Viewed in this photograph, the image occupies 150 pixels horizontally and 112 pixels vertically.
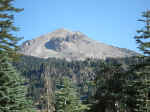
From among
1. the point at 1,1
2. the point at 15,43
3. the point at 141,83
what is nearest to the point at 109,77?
the point at 141,83

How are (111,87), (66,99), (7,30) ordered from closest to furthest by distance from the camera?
(7,30)
(111,87)
(66,99)

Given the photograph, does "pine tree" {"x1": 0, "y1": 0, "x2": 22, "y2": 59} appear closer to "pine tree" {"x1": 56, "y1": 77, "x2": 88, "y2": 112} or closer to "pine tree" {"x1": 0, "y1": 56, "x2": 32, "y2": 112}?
"pine tree" {"x1": 0, "y1": 56, "x2": 32, "y2": 112}

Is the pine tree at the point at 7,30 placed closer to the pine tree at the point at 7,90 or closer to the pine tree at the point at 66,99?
the pine tree at the point at 7,90

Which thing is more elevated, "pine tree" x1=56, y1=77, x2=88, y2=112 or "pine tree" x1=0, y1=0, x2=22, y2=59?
"pine tree" x1=0, y1=0, x2=22, y2=59

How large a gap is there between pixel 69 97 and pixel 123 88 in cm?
1313

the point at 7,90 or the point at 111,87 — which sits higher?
the point at 7,90

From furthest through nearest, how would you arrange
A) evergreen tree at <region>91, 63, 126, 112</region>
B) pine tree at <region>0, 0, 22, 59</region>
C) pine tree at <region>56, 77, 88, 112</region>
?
pine tree at <region>56, 77, 88, 112</region> → evergreen tree at <region>91, 63, 126, 112</region> → pine tree at <region>0, 0, 22, 59</region>

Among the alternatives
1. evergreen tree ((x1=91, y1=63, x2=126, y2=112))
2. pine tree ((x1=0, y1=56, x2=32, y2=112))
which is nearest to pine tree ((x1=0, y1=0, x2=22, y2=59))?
pine tree ((x1=0, y1=56, x2=32, y2=112))

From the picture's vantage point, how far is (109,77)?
1142 inches

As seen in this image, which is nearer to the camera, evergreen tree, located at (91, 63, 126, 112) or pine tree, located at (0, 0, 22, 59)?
pine tree, located at (0, 0, 22, 59)

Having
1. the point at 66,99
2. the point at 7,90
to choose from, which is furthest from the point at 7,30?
the point at 66,99

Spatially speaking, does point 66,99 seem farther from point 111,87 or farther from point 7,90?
point 7,90

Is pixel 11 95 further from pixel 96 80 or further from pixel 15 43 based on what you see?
pixel 96 80

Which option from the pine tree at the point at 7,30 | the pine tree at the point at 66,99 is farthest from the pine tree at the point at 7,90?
the pine tree at the point at 66,99
